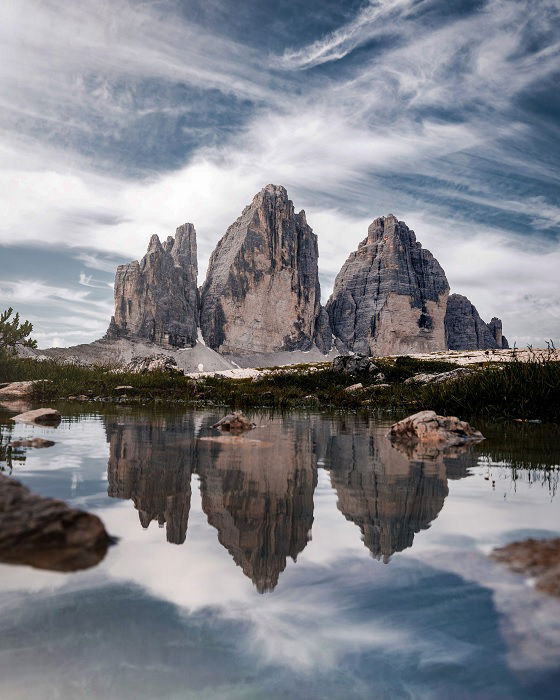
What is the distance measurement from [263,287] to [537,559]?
128 meters

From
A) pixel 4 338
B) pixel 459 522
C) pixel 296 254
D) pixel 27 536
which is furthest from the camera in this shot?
pixel 296 254

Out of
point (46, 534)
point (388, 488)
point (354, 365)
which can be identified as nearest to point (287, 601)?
point (46, 534)

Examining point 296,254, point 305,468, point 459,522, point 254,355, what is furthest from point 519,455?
point 296,254

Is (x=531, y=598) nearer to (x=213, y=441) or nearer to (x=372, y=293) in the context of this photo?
(x=213, y=441)

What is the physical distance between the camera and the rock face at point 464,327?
169 m

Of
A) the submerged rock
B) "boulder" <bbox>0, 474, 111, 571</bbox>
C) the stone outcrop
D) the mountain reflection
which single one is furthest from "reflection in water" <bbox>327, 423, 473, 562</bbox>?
the stone outcrop

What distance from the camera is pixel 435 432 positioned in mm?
8000

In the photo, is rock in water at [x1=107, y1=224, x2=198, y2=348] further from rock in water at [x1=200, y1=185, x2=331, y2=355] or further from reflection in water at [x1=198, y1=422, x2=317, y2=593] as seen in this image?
reflection in water at [x1=198, y1=422, x2=317, y2=593]

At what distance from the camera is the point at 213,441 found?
7523 mm

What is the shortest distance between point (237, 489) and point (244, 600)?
2108 millimetres

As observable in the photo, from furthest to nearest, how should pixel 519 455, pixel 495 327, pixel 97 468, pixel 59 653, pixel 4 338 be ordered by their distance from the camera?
pixel 495 327 → pixel 4 338 → pixel 519 455 → pixel 97 468 → pixel 59 653

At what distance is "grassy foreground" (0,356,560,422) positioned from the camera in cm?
1246

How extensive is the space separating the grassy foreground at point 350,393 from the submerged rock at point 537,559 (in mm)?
9607

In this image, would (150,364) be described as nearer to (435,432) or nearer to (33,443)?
(33,443)
